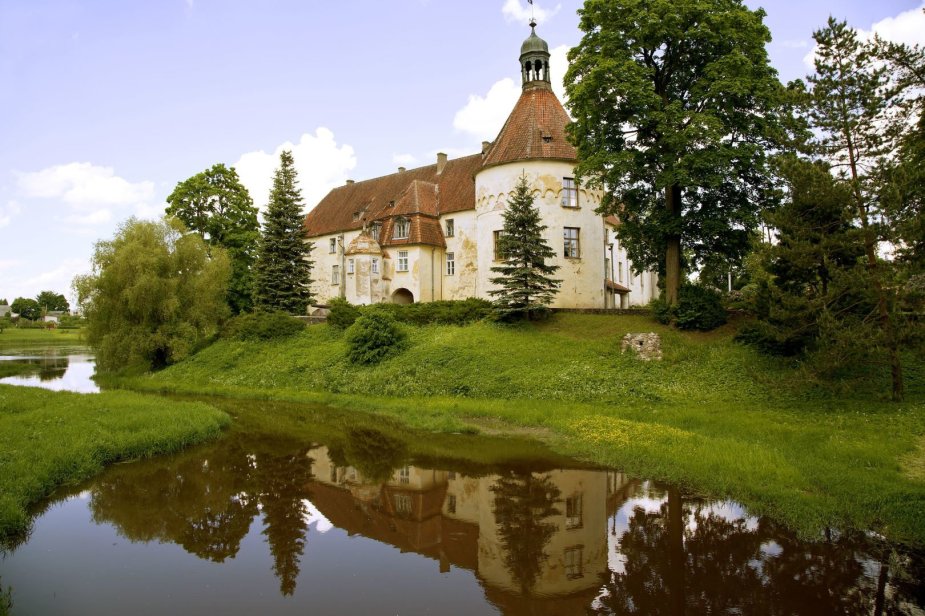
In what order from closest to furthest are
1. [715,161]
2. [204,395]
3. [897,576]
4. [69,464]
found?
[897,576] < [69,464] < [715,161] < [204,395]

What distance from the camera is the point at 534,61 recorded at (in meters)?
31.2

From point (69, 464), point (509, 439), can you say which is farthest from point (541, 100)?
point (69, 464)

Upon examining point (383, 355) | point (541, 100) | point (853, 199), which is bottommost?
point (383, 355)

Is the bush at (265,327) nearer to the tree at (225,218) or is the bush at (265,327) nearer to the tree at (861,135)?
the tree at (225,218)

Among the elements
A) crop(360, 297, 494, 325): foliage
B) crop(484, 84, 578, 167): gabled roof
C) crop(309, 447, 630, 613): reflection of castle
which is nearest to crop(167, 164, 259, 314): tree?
crop(360, 297, 494, 325): foliage

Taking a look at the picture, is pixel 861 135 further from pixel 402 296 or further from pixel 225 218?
pixel 225 218

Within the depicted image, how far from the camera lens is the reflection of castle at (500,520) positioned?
24.1ft

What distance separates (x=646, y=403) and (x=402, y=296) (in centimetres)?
2228

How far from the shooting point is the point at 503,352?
2200 cm

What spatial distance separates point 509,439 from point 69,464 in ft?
31.8

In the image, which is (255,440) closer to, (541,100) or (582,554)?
(582,554)

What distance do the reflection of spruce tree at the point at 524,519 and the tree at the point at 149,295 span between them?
22.9 meters

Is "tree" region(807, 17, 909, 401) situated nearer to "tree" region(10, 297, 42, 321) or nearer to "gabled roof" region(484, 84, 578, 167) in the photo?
"gabled roof" region(484, 84, 578, 167)

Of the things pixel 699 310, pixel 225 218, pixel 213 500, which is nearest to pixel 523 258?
pixel 699 310
